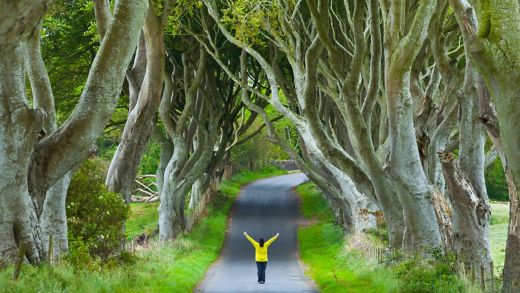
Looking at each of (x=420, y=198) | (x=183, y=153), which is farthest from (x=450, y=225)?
(x=183, y=153)

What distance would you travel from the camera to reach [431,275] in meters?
14.3

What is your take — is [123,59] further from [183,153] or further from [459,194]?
[183,153]

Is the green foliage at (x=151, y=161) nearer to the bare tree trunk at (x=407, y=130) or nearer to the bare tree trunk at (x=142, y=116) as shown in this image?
the bare tree trunk at (x=142, y=116)

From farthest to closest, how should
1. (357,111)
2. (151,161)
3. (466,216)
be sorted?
(151,161) → (357,111) → (466,216)

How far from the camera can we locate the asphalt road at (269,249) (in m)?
21.7

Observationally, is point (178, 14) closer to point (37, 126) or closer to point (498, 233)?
point (37, 126)

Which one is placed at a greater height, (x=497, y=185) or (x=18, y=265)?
(x=18, y=265)

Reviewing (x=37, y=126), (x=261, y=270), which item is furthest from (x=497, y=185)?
(x=37, y=126)

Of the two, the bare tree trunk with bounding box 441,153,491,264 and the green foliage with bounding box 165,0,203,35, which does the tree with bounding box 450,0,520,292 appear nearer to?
the bare tree trunk with bounding box 441,153,491,264

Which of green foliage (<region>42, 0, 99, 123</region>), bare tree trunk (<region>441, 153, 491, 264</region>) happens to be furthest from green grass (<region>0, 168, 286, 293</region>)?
green foliage (<region>42, 0, 99, 123</region>)

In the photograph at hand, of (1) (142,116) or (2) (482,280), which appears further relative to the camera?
(1) (142,116)

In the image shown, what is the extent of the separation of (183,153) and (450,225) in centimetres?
1689

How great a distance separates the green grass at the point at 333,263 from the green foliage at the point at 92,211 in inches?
233

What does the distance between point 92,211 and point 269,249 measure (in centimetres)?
1731
